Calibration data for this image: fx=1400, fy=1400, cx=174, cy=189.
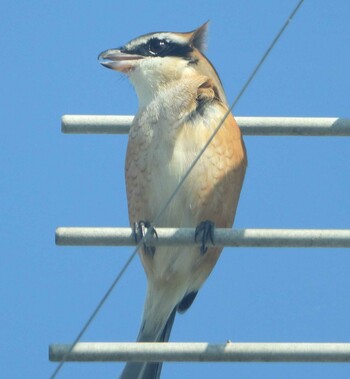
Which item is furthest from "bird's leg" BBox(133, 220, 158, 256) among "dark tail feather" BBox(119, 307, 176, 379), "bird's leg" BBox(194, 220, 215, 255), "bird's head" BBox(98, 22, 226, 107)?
"bird's head" BBox(98, 22, 226, 107)

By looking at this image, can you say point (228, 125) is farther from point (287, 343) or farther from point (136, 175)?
point (287, 343)

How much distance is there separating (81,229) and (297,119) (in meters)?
1.05

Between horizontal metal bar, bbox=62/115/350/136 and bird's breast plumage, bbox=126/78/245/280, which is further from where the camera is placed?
bird's breast plumage, bbox=126/78/245/280

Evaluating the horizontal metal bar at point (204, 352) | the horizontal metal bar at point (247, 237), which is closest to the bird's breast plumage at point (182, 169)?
the horizontal metal bar at point (247, 237)

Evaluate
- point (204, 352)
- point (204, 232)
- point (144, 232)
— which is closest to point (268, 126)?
point (204, 232)

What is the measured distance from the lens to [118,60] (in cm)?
615

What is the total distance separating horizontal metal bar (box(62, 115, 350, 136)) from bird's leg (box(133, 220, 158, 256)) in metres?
0.40

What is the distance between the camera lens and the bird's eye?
6266 mm

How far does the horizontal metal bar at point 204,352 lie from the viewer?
407 cm

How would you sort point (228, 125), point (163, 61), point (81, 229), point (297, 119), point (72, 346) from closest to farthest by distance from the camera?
point (72, 346) → point (81, 229) → point (297, 119) → point (228, 125) → point (163, 61)

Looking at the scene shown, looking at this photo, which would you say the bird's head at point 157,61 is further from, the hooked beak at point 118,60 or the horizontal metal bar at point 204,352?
the horizontal metal bar at point 204,352

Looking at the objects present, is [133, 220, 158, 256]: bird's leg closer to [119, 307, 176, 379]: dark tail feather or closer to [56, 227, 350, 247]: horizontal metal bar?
[56, 227, 350, 247]: horizontal metal bar

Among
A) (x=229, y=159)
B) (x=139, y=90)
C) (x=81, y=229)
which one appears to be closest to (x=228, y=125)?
(x=229, y=159)

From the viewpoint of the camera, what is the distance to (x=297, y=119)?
498cm
